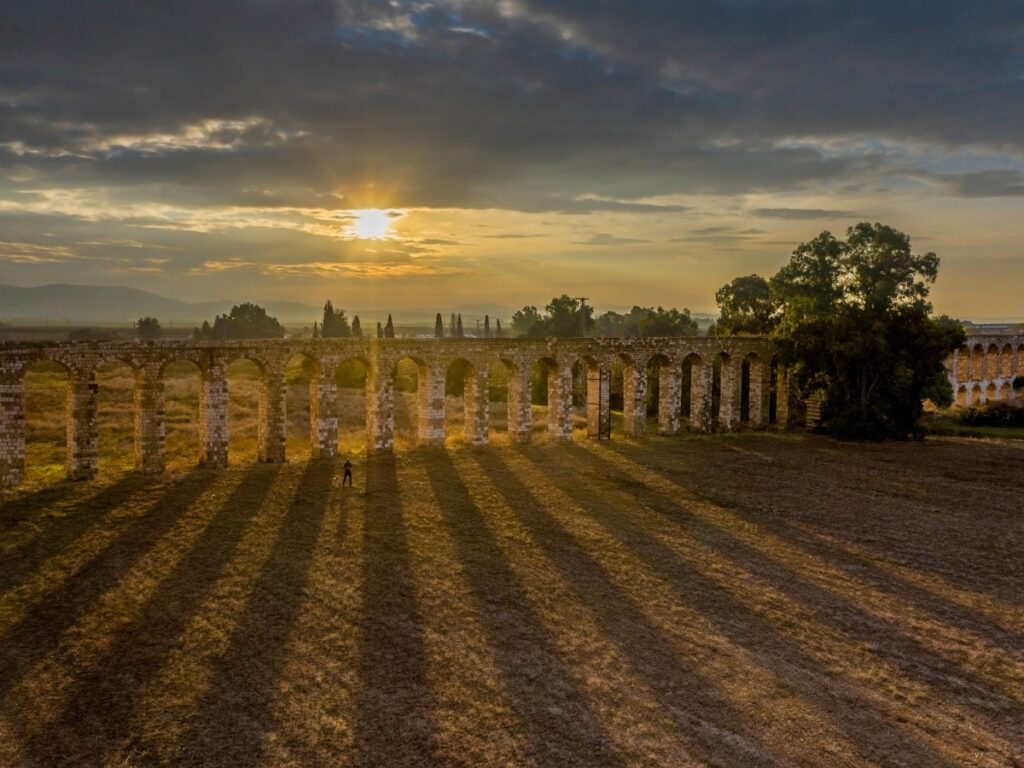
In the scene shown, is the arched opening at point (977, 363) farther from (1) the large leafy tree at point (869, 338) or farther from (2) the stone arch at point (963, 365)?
(1) the large leafy tree at point (869, 338)

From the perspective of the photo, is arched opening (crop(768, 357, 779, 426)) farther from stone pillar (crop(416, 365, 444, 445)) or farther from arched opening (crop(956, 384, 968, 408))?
arched opening (crop(956, 384, 968, 408))

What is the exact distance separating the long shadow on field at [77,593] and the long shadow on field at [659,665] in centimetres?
1130

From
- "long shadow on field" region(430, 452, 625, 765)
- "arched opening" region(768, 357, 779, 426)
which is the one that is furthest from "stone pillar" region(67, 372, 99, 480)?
"arched opening" region(768, 357, 779, 426)

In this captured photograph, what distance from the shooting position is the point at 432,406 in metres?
39.8

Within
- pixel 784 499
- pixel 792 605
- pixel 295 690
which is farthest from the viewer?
pixel 784 499

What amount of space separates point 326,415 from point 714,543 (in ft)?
67.3

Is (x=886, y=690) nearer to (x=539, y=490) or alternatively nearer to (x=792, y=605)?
(x=792, y=605)

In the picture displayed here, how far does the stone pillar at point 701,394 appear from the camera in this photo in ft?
157

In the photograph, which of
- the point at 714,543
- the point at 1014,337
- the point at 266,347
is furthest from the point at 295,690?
the point at 1014,337

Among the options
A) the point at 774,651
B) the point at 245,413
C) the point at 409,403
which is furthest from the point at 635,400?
the point at 774,651

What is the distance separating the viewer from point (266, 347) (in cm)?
3525

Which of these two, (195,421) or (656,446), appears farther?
(195,421)

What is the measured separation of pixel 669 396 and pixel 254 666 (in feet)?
118

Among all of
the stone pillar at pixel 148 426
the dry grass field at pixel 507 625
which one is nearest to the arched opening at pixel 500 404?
the dry grass field at pixel 507 625
